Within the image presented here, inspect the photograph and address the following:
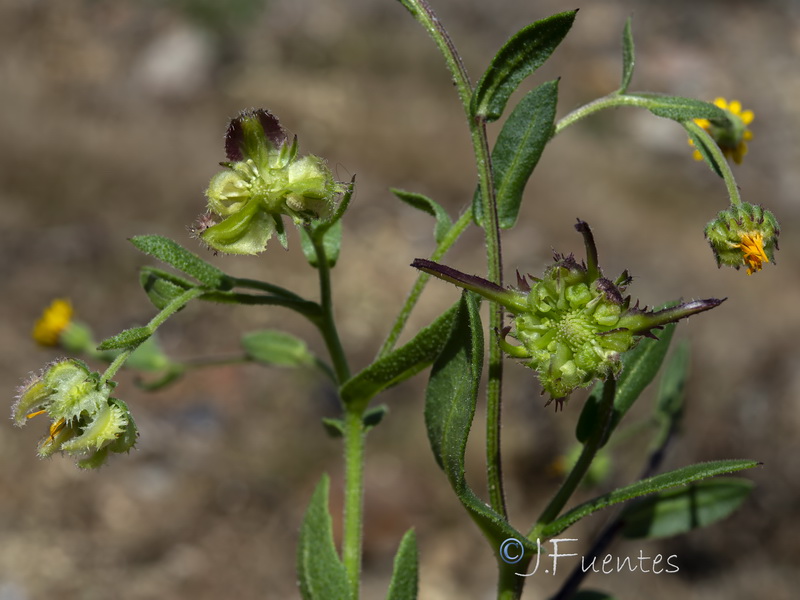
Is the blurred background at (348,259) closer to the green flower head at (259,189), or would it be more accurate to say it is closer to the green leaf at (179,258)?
the green leaf at (179,258)

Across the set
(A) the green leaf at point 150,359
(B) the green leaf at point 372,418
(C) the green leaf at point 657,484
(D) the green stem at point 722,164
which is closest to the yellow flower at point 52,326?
(A) the green leaf at point 150,359

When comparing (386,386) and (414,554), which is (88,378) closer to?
(386,386)

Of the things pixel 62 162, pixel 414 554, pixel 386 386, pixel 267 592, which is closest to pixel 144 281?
pixel 386 386

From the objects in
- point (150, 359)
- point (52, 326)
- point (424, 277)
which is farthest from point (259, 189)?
point (52, 326)

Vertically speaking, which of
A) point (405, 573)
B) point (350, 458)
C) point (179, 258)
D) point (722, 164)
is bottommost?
point (405, 573)

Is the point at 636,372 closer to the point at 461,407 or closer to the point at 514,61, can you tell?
the point at 461,407

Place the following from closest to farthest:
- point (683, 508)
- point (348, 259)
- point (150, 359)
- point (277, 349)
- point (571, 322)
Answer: point (571, 322) < point (683, 508) < point (277, 349) < point (150, 359) < point (348, 259)
